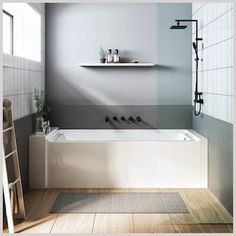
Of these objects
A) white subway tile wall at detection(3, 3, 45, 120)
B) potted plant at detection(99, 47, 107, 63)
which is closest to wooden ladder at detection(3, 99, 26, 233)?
white subway tile wall at detection(3, 3, 45, 120)

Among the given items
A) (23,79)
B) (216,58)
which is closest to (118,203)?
(23,79)

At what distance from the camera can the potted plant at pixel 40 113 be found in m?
4.86

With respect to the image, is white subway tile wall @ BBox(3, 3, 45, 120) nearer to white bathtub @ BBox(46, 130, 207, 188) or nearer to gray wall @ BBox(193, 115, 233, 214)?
white bathtub @ BBox(46, 130, 207, 188)

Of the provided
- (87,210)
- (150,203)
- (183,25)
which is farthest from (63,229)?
(183,25)

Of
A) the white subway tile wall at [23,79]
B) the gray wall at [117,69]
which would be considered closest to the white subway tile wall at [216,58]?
the gray wall at [117,69]

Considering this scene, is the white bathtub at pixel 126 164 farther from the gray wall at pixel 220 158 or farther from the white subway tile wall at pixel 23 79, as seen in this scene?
the white subway tile wall at pixel 23 79

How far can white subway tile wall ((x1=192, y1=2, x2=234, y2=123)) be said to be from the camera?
383 centimetres

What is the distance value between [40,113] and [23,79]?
90 centimetres

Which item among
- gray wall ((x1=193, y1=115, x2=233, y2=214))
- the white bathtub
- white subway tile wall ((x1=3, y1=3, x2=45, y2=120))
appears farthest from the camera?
the white bathtub

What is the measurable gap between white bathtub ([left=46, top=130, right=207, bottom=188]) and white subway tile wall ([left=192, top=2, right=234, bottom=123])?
563mm

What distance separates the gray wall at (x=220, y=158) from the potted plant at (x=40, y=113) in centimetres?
184

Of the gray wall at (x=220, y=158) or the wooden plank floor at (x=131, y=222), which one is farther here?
the gray wall at (x=220, y=158)

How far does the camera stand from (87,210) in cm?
384

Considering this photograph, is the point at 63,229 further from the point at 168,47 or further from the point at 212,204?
the point at 168,47
